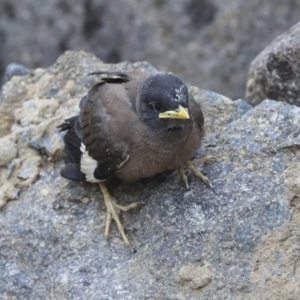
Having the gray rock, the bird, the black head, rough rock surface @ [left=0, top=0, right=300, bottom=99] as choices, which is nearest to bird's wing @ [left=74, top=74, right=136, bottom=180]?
the bird

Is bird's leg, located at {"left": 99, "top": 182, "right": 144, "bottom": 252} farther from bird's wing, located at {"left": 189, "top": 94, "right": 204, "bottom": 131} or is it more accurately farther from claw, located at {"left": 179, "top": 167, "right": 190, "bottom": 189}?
bird's wing, located at {"left": 189, "top": 94, "right": 204, "bottom": 131}

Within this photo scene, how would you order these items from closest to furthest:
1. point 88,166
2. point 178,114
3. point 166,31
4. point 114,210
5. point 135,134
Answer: point 178,114, point 135,134, point 114,210, point 88,166, point 166,31

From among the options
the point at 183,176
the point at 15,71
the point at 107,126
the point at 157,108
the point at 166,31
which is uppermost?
the point at 157,108

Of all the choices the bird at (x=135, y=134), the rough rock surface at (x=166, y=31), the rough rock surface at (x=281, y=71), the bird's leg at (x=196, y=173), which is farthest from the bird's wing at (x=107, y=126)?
the rough rock surface at (x=166, y=31)

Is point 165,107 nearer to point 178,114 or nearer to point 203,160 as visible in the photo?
point 178,114

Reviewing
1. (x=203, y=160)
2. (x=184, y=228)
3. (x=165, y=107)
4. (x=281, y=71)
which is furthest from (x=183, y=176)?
(x=281, y=71)

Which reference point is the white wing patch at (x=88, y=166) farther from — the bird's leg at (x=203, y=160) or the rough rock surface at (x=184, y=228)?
the bird's leg at (x=203, y=160)

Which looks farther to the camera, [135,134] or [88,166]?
[88,166]

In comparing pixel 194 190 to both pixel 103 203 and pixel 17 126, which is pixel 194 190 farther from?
pixel 17 126
